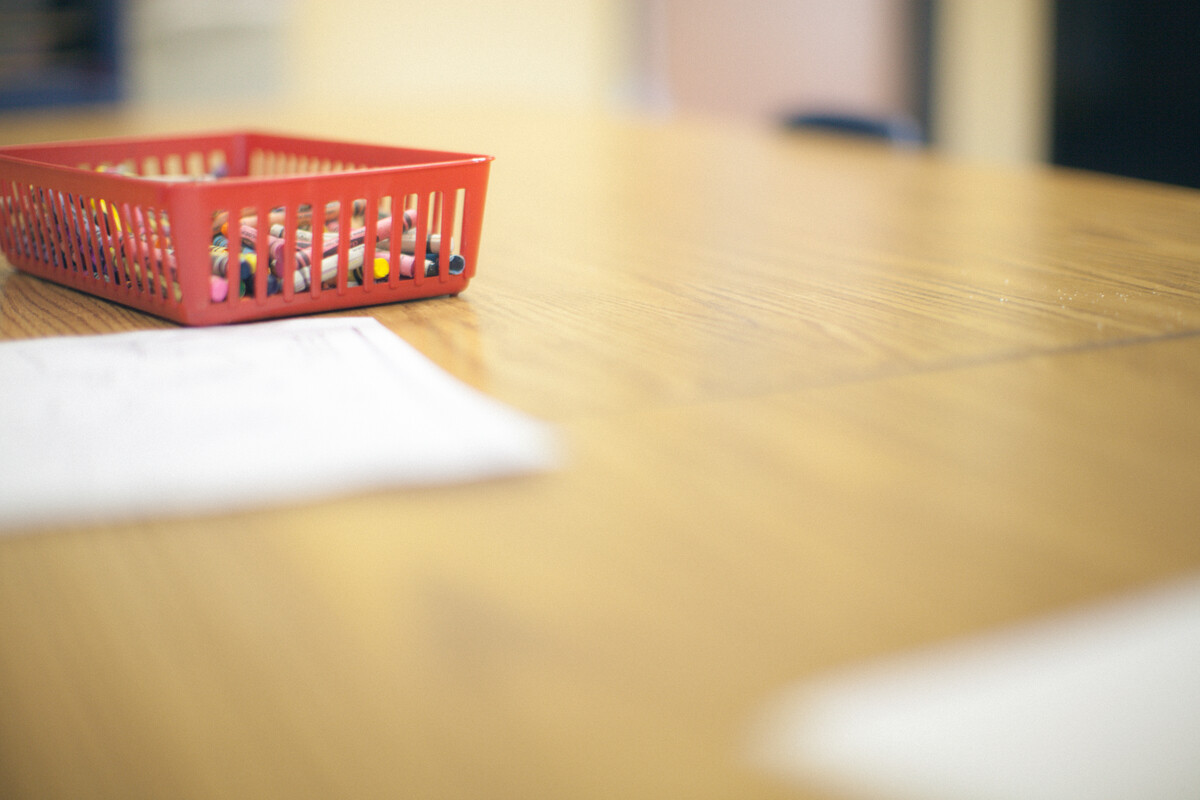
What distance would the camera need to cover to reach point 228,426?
49 centimetres

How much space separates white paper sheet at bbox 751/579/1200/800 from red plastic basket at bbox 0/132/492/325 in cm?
44

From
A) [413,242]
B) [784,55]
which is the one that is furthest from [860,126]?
[784,55]

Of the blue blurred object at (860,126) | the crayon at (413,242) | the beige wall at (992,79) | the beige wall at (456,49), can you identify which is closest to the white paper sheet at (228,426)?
the crayon at (413,242)

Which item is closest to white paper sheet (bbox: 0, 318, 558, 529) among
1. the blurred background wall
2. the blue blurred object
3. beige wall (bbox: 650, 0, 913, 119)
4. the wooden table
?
the wooden table

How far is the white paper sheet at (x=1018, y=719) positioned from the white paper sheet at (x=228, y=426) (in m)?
0.18

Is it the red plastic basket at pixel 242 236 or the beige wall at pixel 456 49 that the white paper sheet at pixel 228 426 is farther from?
the beige wall at pixel 456 49

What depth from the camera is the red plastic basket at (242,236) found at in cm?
65

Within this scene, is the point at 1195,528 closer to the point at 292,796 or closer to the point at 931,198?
the point at 292,796

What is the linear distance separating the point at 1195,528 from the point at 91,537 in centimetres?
36

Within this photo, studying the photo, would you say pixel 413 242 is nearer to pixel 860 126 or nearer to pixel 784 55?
pixel 860 126

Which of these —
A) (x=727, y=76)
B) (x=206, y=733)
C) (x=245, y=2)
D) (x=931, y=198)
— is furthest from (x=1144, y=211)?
(x=727, y=76)

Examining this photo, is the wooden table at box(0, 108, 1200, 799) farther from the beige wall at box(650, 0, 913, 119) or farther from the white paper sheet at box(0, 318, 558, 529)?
the beige wall at box(650, 0, 913, 119)

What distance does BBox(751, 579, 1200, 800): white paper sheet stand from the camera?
0.94ft

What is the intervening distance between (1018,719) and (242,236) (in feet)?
1.79
